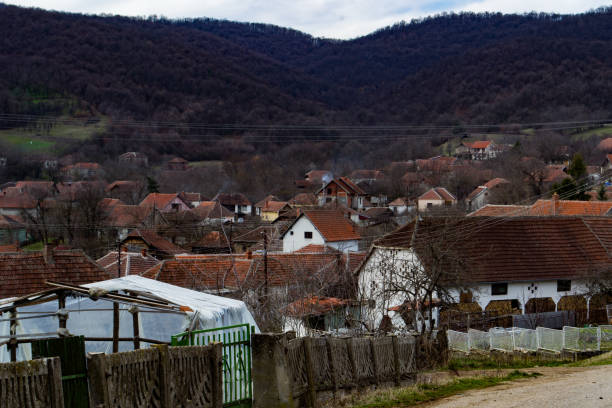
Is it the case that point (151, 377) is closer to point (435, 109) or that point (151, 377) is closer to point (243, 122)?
point (243, 122)

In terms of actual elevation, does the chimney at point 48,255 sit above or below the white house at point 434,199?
below

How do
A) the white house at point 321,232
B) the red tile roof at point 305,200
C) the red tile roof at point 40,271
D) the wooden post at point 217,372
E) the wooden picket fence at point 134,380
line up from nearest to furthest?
1. the wooden picket fence at point 134,380
2. the wooden post at point 217,372
3. the red tile roof at point 40,271
4. the white house at point 321,232
5. the red tile roof at point 305,200

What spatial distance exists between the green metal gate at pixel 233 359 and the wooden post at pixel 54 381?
96.1 inches

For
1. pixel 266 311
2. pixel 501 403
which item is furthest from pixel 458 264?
pixel 501 403

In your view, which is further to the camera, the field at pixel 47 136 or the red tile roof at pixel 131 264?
the field at pixel 47 136

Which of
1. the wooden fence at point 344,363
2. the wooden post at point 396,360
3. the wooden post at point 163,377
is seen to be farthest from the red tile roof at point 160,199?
the wooden post at point 163,377

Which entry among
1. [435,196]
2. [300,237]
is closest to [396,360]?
[300,237]

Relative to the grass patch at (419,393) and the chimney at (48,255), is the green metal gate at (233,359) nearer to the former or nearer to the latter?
the grass patch at (419,393)

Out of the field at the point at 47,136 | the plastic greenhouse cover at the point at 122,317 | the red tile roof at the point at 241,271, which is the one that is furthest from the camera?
the field at the point at 47,136

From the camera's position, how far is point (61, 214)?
204 feet

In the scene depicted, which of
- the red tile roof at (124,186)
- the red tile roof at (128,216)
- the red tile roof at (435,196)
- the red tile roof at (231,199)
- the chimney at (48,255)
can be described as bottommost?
the chimney at (48,255)

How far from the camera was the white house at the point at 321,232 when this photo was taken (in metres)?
45.8

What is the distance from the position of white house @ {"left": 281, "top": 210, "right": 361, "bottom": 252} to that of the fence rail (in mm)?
24520

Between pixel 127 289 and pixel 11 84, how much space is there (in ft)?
569
